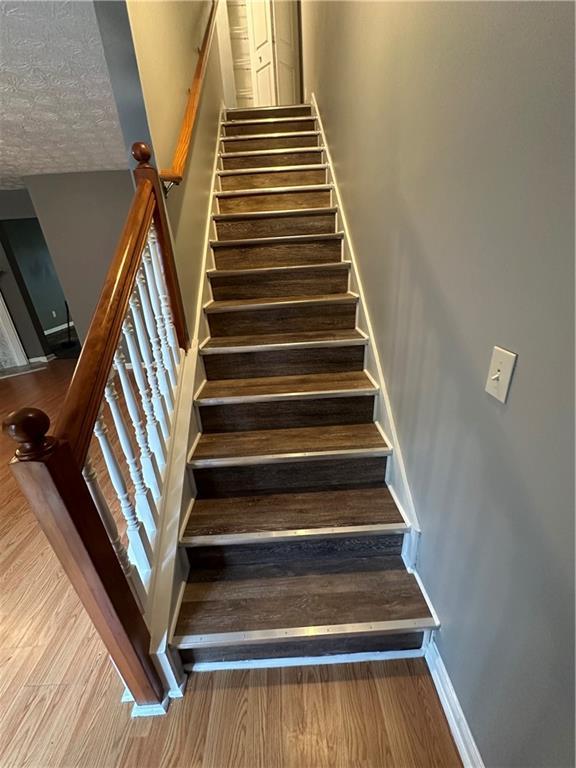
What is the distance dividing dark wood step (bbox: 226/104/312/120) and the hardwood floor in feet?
13.7

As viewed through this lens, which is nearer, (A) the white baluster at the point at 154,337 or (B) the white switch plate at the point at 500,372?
(B) the white switch plate at the point at 500,372

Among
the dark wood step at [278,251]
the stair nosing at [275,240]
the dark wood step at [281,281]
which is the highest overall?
the stair nosing at [275,240]

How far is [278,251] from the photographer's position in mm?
2219

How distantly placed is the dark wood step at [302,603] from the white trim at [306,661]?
5 cm

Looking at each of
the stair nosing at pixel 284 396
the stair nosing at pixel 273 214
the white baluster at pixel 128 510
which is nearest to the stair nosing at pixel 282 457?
the stair nosing at pixel 284 396

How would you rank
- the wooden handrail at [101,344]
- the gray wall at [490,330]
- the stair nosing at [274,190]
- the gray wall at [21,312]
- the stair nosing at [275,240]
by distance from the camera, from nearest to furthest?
the gray wall at [490,330]
the wooden handrail at [101,344]
the stair nosing at [275,240]
the stair nosing at [274,190]
the gray wall at [21,312]

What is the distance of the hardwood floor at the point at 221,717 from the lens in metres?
1.03

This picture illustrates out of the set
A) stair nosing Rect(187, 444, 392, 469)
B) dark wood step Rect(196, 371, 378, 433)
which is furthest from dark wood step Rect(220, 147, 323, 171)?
stair nosing Rect(187, 444, 392, 469)

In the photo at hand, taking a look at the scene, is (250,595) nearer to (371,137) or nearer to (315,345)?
(315,345)

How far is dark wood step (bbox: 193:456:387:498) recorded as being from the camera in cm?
154

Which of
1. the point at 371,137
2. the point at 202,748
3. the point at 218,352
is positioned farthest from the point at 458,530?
the point at 371,137

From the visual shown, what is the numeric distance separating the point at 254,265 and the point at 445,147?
147 cm

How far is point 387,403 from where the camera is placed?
1.57 metres

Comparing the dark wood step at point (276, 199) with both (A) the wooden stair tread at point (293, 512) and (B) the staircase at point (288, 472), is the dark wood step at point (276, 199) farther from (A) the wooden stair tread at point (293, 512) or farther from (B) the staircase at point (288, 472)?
(A) the wooden stair tread at point (293, 512)
